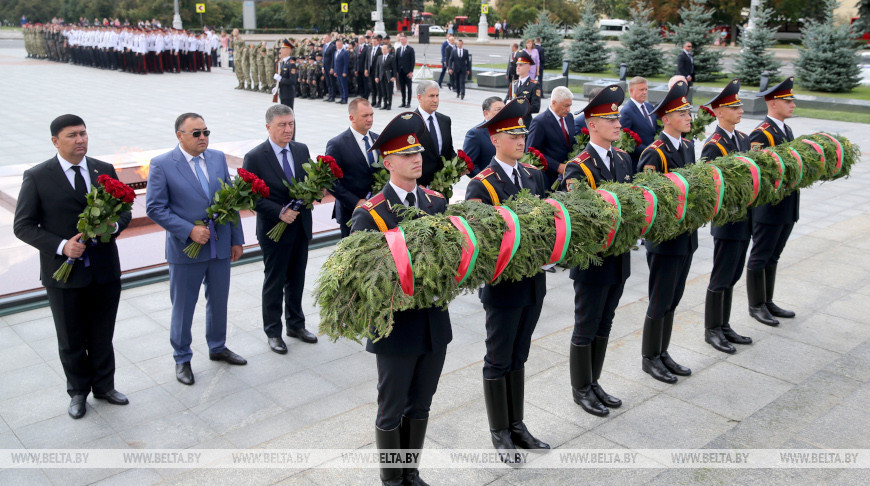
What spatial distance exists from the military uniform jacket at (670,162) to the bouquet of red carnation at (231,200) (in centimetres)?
295

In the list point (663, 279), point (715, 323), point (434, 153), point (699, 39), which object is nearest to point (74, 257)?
point (434, 153)

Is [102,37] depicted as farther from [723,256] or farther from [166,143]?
[723,256]

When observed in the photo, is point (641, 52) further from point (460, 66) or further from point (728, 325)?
point (728, 325)

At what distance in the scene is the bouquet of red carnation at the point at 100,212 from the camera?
4750 millimetres

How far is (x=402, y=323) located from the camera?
12.5ft

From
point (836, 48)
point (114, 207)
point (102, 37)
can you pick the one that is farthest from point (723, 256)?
point (102, 37)

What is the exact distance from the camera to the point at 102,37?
112ft

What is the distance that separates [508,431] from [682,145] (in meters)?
2.68

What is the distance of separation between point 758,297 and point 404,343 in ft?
14.6

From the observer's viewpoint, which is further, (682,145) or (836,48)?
(836,48)

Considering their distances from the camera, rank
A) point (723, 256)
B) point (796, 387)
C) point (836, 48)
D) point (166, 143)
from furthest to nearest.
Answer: point (836, 48), point (166, 143), point (723, 256), point (796, 387)

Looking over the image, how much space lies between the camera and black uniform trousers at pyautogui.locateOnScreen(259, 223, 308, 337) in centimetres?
614

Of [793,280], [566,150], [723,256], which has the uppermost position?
[566,150]

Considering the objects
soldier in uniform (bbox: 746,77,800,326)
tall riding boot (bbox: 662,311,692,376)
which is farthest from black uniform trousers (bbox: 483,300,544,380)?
soldier in uniform (bbox: 746,77,800,326)
